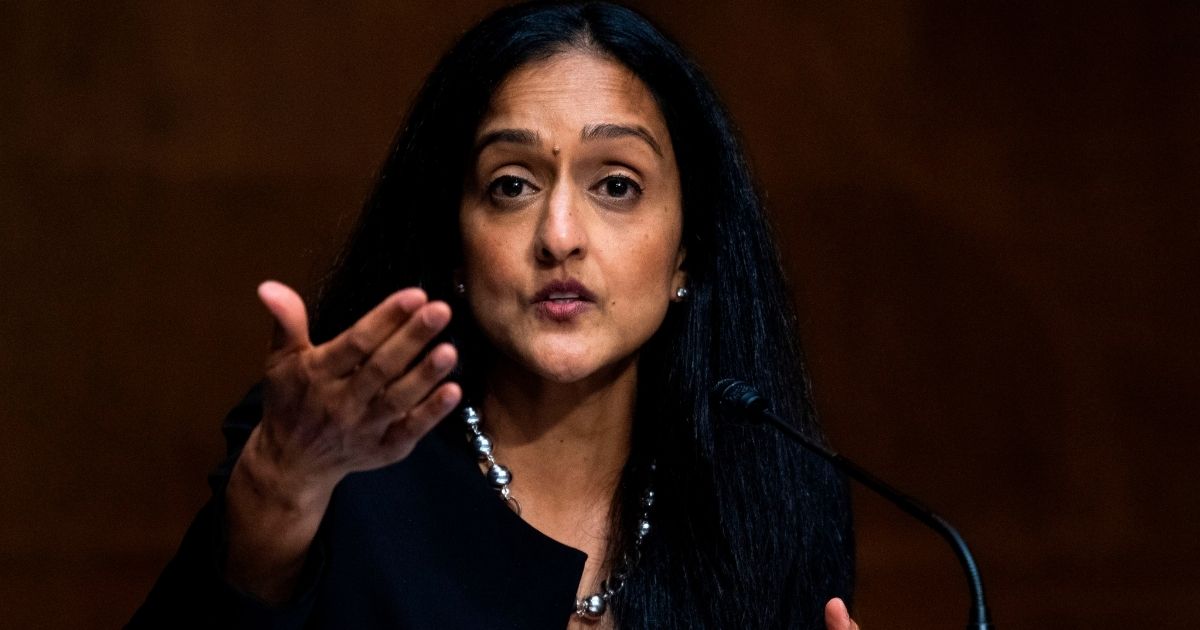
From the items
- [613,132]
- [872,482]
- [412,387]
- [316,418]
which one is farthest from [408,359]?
[613,132]

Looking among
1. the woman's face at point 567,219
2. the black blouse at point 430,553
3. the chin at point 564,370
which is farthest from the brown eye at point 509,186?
the black blouse at point 430,553

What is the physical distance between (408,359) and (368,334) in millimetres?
44

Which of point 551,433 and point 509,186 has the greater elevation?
point 509,186

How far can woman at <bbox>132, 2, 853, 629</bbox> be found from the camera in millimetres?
2213

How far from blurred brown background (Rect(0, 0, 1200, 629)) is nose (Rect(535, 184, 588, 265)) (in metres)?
1.26

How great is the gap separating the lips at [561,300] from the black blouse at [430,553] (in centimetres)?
24

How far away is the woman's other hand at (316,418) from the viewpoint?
5.36ft

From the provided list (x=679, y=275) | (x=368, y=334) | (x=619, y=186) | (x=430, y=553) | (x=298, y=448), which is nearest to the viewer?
(x=368, y=334)

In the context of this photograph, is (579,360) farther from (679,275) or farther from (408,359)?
(408,359)

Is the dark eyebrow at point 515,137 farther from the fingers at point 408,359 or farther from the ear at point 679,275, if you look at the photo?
the fingers at point 408,359

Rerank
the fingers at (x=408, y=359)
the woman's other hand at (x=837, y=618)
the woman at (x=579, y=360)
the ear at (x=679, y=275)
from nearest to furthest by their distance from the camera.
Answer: the fingers at (x=408, y=359), the woman's other hand at (x=837, y=618), the woman at (x=579, y=360), the ear at (x=679, y=275)

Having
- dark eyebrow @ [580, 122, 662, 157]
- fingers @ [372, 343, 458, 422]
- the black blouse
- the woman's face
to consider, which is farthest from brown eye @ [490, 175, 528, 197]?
fingers @ [372, 343, 458, 422]

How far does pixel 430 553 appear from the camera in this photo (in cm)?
220

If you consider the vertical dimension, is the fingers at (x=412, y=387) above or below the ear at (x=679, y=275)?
below
